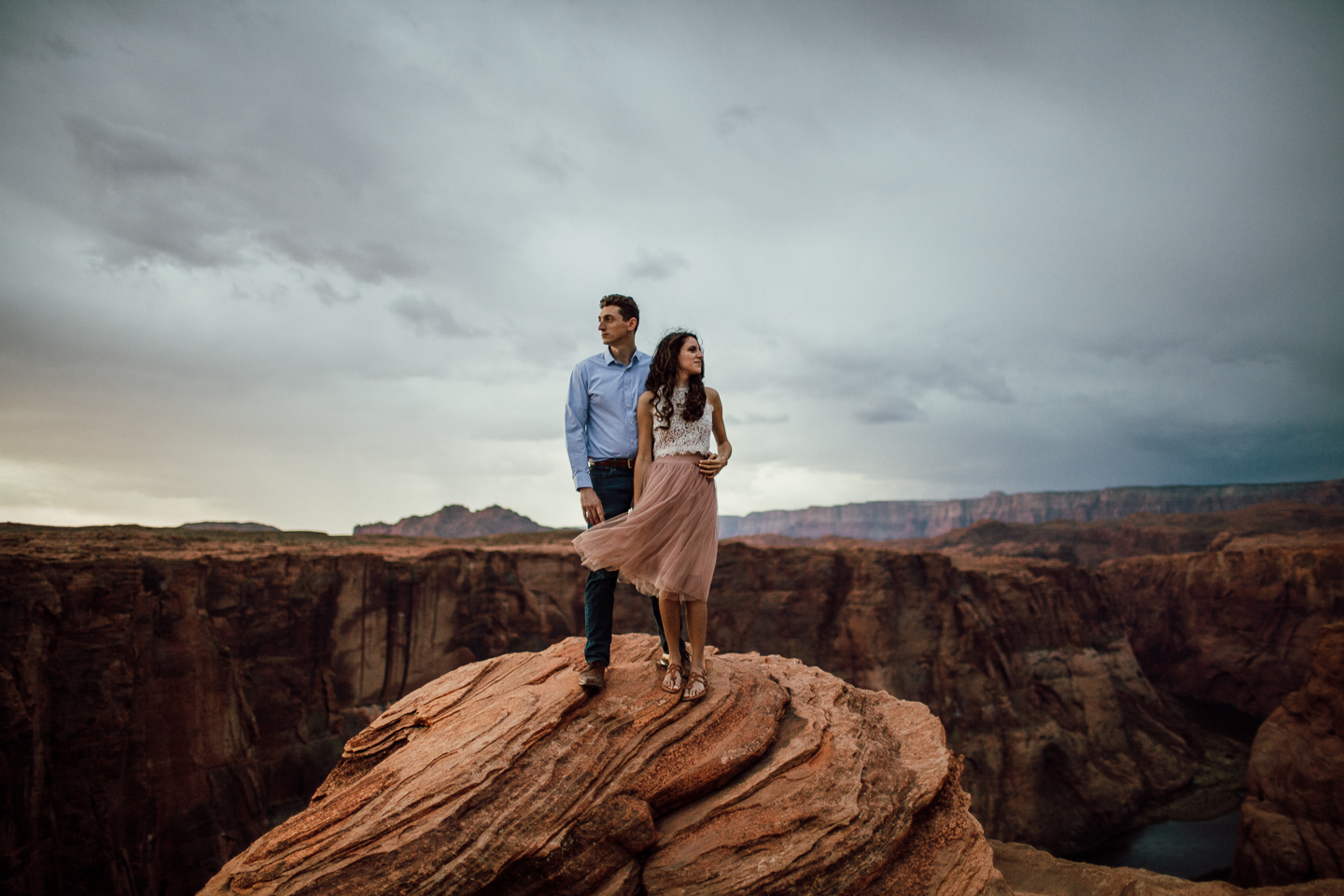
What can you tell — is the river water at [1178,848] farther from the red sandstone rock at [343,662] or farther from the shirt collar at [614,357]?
the shirt collar at [614,357]

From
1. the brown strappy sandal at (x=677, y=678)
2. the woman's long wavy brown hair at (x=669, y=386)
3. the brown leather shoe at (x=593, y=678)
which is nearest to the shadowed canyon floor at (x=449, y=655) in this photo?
the brown leather shoe at (x=593, y=678)

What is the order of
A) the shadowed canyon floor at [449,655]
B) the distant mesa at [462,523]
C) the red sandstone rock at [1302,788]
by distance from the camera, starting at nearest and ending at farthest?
1. the shadowed canyon floor at [449,655]
2. the red sandstone rock at [1302,788]
3. the distant mesa at [462,523]

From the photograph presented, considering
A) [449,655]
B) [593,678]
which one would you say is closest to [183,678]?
[449,655]

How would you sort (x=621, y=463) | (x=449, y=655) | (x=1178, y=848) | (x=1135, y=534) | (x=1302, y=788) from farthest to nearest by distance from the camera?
(x=1135, y=534), (x=1178, y=848), (x=449, y=655), (x=1302, y=788), (x=621, y=463)

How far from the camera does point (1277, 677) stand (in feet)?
137

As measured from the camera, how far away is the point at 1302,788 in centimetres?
2161

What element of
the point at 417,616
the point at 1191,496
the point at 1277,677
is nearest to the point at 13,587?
the point at 417,616

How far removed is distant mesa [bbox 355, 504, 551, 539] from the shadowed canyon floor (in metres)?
59.0

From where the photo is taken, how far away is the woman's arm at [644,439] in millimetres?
5250

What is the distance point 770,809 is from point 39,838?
2023cm

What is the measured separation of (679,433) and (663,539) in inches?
32.8

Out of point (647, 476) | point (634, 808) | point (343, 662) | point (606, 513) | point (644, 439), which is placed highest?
point (644, 439)

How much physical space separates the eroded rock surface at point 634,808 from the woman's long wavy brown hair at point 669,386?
2262 mm

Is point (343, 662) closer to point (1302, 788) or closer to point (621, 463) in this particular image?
point (621, 463)
